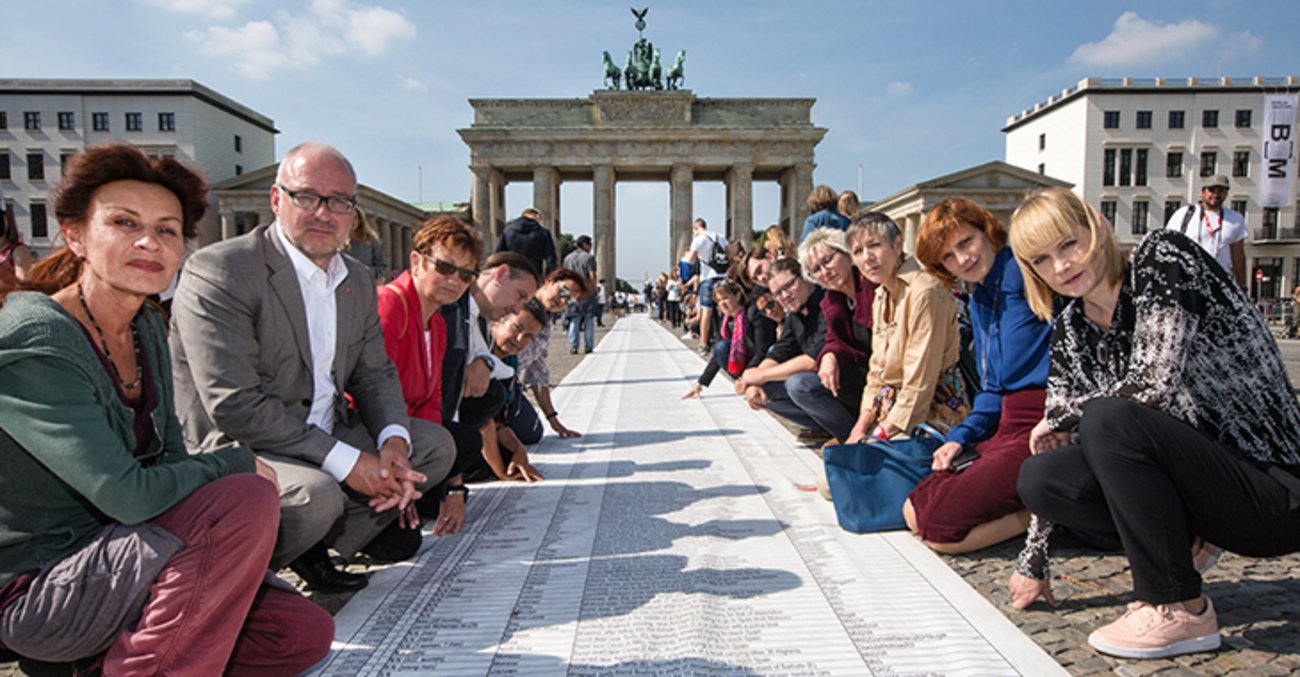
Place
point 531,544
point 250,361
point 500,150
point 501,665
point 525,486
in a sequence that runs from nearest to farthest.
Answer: point 501,665, point 250,361, point 531,544, point 525,486, point 500,150

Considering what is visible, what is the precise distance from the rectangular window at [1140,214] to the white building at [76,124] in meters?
55.4

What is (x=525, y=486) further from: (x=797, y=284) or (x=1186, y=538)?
(x=1186, y=538)

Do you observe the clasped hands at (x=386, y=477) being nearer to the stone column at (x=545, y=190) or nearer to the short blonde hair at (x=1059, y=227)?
the short blonde hair at (x=1059, y=227)

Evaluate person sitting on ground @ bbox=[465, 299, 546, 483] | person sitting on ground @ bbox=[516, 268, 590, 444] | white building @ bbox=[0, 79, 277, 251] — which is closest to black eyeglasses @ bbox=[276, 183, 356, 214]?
person sitting on ground @ bbox=[465, 299, 546, 483]

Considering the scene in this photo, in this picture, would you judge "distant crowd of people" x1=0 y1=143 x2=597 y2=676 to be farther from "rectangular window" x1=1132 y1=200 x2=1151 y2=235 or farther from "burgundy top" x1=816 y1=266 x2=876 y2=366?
"rectangular window" x1=1132 y1=200 x2=1151 y2=235

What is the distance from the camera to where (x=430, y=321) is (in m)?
3.41

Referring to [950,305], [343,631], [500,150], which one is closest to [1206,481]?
[950,305]

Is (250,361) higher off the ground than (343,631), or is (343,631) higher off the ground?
(250,361)

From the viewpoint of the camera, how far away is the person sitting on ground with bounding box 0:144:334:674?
1536 mm

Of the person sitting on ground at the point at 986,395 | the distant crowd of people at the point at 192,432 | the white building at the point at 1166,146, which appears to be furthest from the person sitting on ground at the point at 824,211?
the white building at the point at 1166,146

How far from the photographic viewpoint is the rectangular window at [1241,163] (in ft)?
151

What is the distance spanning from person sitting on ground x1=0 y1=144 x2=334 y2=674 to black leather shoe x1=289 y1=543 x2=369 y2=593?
506mm

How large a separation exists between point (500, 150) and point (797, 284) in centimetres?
4197

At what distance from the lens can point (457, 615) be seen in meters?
2.29
